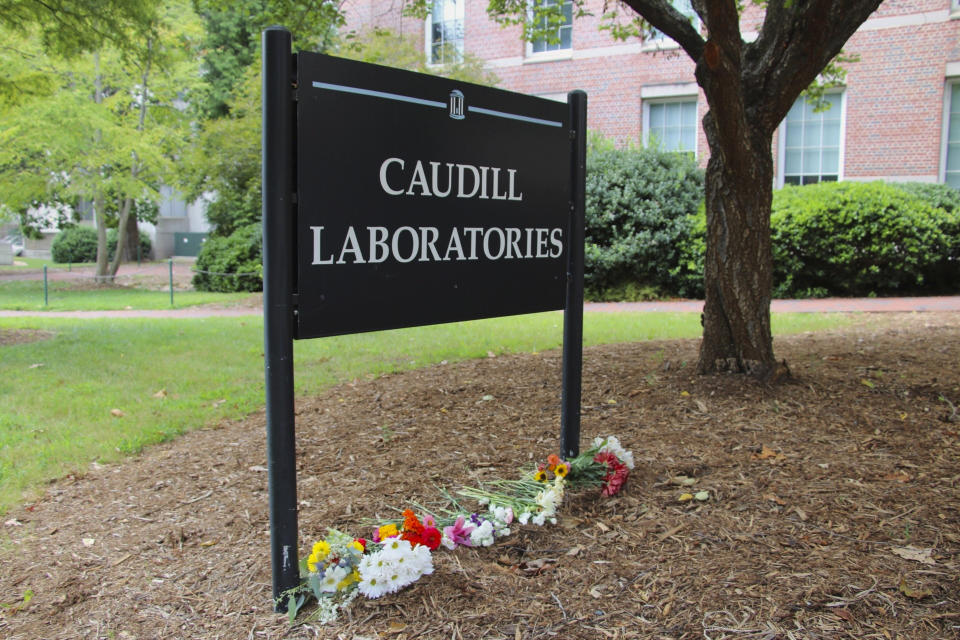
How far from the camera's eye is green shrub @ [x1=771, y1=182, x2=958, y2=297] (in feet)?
38.2

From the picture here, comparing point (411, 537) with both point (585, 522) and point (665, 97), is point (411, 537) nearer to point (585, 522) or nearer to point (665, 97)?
point (585, 522)

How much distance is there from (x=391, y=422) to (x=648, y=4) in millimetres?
3210

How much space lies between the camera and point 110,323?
34.6ft

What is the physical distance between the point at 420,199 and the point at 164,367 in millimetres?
5185

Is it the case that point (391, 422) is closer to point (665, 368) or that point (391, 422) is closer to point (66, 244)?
point (665, 368)

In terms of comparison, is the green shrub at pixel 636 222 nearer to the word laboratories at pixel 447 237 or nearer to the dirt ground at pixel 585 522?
the dirt ground at pixel 585 522

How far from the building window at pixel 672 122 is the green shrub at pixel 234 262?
956 cm

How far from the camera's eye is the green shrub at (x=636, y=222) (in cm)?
1313

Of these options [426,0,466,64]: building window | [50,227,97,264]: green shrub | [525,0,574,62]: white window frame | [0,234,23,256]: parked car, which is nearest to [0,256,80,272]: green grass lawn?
[50,227,97,264]: green shrub

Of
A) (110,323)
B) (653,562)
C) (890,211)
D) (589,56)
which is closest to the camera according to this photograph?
(653,562)

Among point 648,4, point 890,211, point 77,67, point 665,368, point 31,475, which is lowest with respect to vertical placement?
point 31,475

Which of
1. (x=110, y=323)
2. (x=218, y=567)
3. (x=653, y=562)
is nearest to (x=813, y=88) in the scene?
(x=653, y=562)

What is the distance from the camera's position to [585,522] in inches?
121

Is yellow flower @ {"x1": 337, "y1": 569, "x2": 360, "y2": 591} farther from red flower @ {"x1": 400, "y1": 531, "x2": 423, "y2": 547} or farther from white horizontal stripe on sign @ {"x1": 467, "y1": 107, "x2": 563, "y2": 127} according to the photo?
white horizontal stripe on sign @ {"x1": 467, "y1": 107, "x2": 563, "y2": 127}
